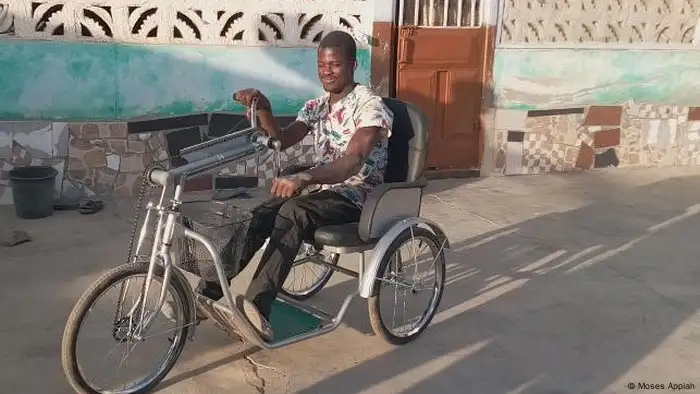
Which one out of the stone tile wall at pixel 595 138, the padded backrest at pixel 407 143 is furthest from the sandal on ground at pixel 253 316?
the stone tile wall at pixel 595 138

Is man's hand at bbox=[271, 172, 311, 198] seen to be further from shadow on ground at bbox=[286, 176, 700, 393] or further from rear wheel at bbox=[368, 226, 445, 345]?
shadow on ground at bbox=[286, 176, 700, 393]

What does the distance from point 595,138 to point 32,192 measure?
5728mm

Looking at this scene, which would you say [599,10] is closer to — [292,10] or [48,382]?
[292,10]

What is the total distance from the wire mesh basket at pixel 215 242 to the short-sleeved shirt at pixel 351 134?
0.62 meters

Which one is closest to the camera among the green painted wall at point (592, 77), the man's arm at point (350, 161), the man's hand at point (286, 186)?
the man's hand at point (286, 186)

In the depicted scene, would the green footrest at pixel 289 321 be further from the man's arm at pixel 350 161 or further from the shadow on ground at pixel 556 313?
the man's arm at pixel 350 161

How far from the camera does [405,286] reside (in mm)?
4223

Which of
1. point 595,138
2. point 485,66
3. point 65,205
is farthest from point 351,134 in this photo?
point 595,138

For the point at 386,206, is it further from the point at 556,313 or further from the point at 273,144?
the point at 556,313

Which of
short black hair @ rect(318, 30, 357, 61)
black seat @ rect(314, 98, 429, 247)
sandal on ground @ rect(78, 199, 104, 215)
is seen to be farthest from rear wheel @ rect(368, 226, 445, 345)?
sandal on ground @ rect(78, 199, 104, 215)

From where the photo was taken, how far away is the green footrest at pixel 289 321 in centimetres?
379

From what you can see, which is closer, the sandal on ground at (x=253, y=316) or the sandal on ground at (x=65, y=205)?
the sandal on ground at (x=253, y=316)

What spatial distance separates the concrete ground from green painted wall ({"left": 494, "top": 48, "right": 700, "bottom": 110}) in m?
1.51

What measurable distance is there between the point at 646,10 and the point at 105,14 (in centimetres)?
562
